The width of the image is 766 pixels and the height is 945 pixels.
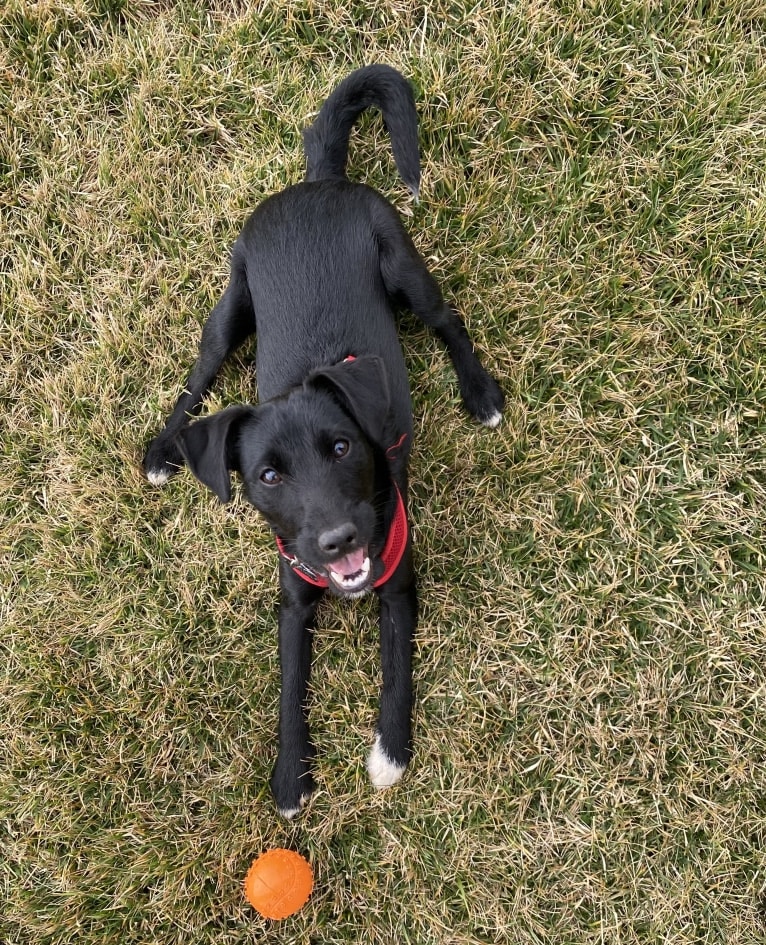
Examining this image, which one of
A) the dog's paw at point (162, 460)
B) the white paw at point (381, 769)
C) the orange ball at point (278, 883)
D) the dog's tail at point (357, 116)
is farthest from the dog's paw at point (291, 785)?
the dog's tail at point (357, 116)

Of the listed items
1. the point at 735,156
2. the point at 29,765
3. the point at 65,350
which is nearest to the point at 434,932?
the point at 29,765

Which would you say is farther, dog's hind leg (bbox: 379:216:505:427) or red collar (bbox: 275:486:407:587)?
dog's hind leg (bbox: 379:216:505:427)

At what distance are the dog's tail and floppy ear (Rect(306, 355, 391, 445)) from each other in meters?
1.13

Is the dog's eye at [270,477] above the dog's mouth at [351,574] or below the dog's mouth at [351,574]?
above

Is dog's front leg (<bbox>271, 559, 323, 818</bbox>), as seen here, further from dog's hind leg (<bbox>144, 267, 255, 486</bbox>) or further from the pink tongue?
dog's hind leg (<bbox>144, 267, 255, 486</bbox>)

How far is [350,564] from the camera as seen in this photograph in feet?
8.46

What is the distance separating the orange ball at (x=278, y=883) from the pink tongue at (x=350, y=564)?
1.37 metres

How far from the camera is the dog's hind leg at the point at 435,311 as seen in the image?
3.01m

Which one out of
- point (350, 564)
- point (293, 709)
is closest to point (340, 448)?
point (350, 564)

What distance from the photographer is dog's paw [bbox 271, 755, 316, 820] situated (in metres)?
3.14

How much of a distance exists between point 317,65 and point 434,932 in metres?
4.06

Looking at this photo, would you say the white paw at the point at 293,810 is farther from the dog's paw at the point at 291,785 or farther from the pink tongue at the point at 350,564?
the pink tongue at the point at 350,564

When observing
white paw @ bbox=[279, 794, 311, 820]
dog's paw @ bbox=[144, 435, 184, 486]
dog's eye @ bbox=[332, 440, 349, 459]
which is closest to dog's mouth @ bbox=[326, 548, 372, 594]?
dog's eye @ bbox=[332, 440, 349, 459]

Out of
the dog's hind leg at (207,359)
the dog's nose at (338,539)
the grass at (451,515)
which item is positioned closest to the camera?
the dog's nose at (338,539)
